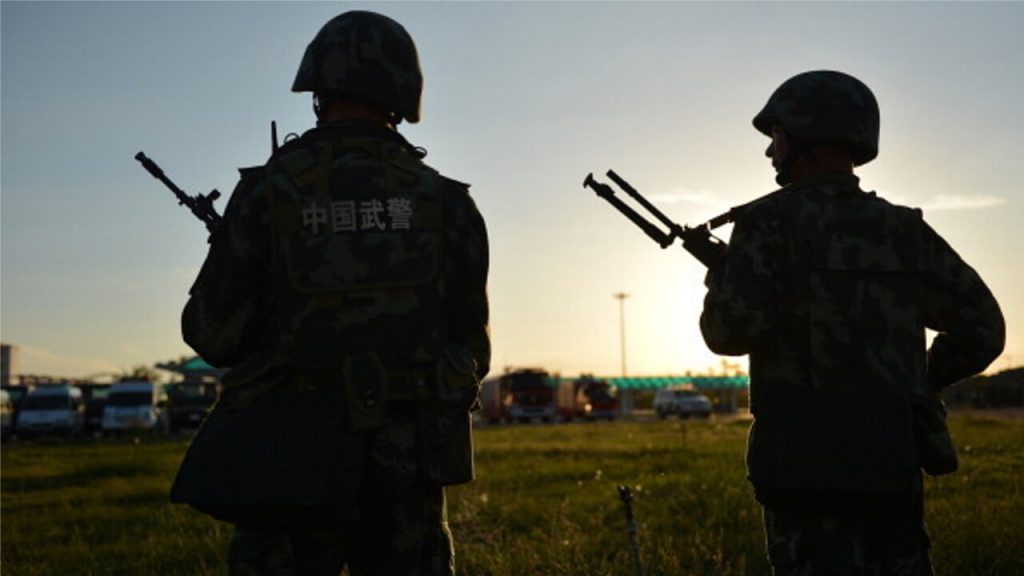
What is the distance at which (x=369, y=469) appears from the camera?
3.41 metres

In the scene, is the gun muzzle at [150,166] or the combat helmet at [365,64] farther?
the gun muzzle at [150,166]

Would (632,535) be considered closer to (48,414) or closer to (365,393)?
(365,393)

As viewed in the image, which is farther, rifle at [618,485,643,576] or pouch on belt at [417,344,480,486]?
rifle at [618,485,643,576]

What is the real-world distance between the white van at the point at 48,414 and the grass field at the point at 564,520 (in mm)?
23362

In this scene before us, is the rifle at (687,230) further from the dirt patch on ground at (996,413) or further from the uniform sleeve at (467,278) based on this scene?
the dirt patch on ground at (996,413)

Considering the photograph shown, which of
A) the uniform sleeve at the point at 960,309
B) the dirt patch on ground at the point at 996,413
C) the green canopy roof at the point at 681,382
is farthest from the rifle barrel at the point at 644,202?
the green canopy roof at the point at 681,382

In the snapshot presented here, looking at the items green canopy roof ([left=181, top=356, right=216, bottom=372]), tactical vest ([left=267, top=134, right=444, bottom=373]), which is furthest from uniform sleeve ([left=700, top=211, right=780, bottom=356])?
green canopy roof ([left=181, top=356, right=216, bottom=372])

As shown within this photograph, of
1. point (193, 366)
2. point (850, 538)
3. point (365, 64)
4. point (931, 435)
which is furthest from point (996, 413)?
point (193, 366)

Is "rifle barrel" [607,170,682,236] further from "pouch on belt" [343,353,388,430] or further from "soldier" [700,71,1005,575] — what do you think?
"pouch on belt" [343,353,388,430]

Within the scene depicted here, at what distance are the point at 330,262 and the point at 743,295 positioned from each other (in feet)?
4.41

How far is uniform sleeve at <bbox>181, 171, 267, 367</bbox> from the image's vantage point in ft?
11.4

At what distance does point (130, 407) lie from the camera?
39656 mm

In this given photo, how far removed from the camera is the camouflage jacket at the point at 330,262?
3.41 meters

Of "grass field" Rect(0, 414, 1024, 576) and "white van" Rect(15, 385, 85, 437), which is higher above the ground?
"white van" Rect(15, 385, 85, 437)
